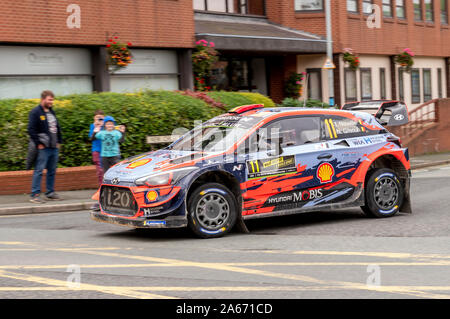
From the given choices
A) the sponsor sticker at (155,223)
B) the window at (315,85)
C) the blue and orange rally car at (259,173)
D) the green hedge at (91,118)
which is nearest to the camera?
the sponsor sticker at (155,223)

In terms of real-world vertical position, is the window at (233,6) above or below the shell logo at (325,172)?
above

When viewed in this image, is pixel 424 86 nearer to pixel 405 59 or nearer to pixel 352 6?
pixel 405 59

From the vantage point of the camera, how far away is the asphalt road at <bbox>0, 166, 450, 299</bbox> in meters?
6.21

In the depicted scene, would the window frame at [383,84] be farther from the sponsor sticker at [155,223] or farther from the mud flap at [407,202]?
the sponsor sticker at [155,223]

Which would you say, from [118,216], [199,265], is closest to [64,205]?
[118,216]

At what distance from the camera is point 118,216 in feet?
29.8

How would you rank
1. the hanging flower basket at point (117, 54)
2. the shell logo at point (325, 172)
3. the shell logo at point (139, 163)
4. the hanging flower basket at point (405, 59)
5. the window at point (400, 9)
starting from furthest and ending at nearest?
the window at point (400, 9) < the hanging flower basket at point (405, 59) < the hanging flower basket at point (117, 54) < the shell logo at point (325, 172) < the shell logo at point (139, 163)

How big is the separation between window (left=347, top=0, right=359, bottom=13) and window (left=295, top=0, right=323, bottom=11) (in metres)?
1.85

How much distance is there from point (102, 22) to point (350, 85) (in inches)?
590

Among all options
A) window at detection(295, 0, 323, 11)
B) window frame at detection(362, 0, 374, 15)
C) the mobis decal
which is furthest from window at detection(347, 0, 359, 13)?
the mobis decal

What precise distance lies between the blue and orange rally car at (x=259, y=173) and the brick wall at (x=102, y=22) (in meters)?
9.82

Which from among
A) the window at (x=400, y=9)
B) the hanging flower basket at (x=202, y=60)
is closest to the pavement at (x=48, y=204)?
the hanging flower basket at (x=202, y=60)

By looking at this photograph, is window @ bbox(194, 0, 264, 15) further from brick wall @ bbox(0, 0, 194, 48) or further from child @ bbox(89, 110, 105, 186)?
child @ bbox(89, 110, 105, 186)

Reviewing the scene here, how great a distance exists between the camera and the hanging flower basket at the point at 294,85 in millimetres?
29573
